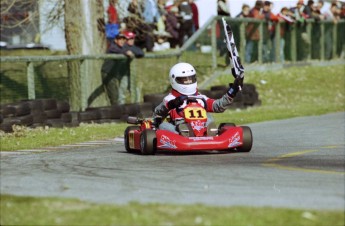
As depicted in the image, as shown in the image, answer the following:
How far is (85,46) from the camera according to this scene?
22.9 metres

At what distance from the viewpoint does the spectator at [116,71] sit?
2261cm

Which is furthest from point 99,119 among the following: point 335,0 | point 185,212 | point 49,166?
point 335,0

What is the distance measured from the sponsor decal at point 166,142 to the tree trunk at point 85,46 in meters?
8.46

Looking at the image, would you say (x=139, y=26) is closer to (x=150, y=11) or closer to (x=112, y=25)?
(x=150, y=11)

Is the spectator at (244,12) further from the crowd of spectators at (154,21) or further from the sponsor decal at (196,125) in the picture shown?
the sponsor decal at (196,125)

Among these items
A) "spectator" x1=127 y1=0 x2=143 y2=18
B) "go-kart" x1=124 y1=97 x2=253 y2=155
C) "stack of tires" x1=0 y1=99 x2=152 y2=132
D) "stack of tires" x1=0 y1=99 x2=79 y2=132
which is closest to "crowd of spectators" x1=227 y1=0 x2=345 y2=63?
"spectator" x1=127 y1=0 x2=143 y2=18

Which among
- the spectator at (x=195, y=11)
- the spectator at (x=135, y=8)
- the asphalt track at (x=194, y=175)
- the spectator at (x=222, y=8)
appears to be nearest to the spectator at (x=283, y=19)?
the spectator at (x=222, y=8)

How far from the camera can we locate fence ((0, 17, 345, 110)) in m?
21.2

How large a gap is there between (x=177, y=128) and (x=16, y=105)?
16.9 ft

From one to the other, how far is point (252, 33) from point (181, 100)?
571 inches

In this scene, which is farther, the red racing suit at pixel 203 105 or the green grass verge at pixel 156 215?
the red racing suit at pixel 203 105

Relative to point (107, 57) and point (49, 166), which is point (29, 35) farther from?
point (49, 166)

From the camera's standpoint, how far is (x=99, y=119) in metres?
20.0

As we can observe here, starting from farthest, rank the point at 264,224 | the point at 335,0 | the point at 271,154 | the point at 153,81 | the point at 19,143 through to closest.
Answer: the point at 335,0 → the point at 153,81 → the point at 19,143 → the point at 271,154 → the point at 264,224
